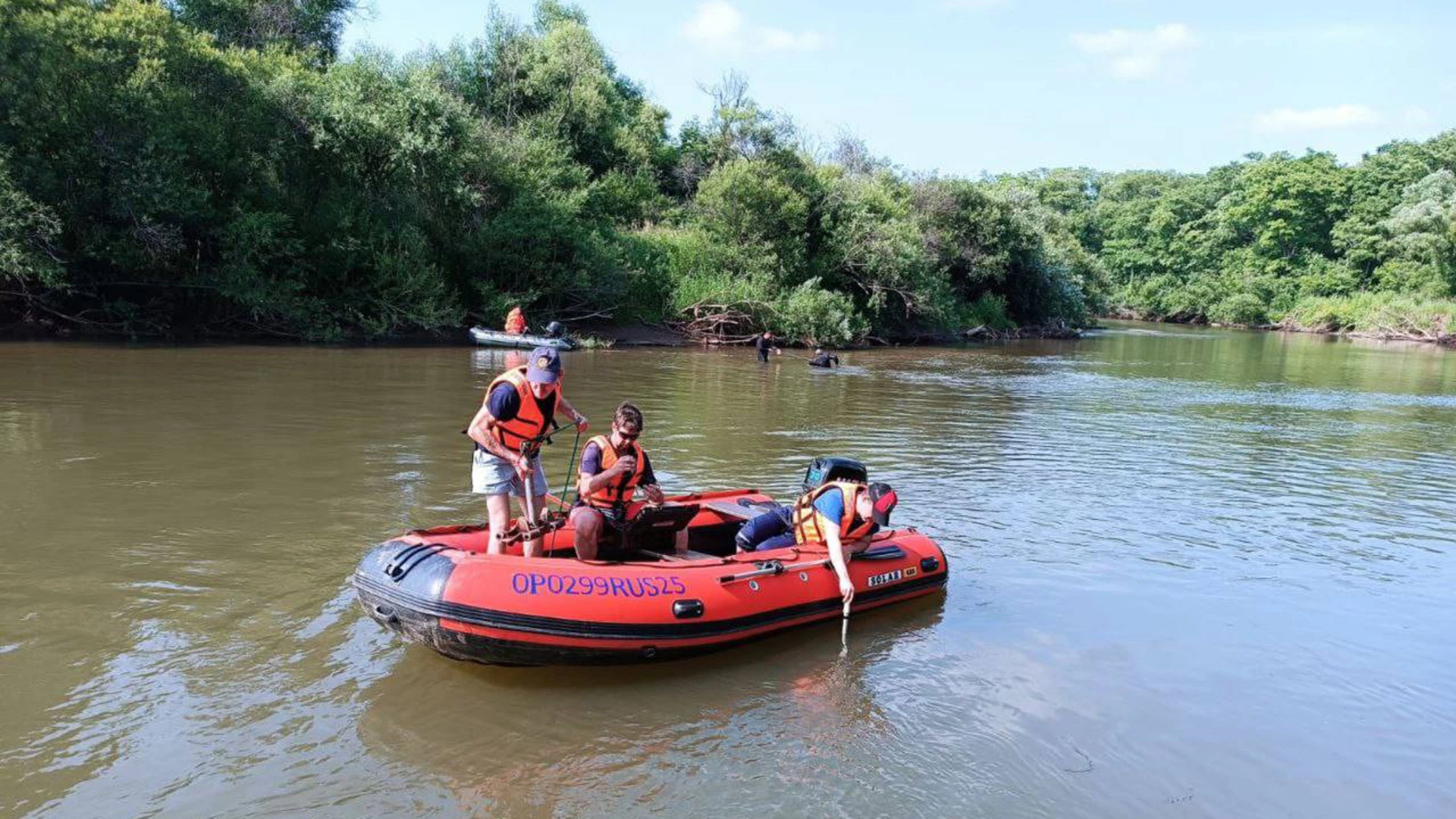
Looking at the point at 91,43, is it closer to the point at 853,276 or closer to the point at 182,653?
the point at 182,653

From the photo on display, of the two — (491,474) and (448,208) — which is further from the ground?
(448,208)

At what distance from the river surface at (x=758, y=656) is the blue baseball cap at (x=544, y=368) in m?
1.80

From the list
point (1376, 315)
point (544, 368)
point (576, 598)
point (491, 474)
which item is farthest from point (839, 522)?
point (1376, 315)

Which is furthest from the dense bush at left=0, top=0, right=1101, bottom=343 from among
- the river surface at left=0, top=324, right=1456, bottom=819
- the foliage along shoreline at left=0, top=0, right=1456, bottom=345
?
the river surface at left=0, top=324, right=1456, bottom=819

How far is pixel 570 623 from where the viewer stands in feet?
17.5

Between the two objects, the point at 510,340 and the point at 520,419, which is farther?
the point at 510,340

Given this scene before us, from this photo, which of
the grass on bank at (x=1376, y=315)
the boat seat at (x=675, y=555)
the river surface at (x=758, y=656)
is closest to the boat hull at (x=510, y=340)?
the river surface at (x=758, y=656)

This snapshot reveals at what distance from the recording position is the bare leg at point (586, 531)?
19.8 ft

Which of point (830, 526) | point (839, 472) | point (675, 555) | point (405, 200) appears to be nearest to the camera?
point (830, 526)

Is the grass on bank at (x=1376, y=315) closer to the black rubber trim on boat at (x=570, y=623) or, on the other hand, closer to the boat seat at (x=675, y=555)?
the boat seat at (x=675, y=555)

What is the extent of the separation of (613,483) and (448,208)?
74.4 feet

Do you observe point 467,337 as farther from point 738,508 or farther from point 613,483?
point 613,483

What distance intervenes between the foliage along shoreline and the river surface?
963 centimetres

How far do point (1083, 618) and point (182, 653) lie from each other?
19.0 feet
